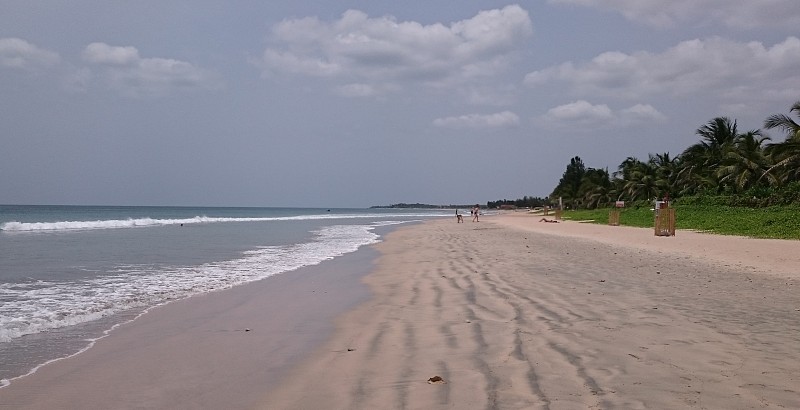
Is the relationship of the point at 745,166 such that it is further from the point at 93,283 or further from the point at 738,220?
the point at 93,283

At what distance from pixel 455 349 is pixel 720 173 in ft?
139

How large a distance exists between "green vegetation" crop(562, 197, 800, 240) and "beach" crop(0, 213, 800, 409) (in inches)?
530

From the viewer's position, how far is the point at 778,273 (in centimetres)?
1149

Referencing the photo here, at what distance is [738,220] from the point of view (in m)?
26.6

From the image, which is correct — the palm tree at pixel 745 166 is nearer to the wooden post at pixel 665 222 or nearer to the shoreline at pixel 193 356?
the wooden post at pixel 665 222

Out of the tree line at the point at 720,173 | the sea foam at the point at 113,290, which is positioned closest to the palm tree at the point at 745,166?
the tree line at the point at 720,173

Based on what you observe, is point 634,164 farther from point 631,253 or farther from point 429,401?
point 429,401

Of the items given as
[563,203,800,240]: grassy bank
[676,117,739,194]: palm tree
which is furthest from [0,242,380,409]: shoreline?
[676,117,739,194]: palm tree

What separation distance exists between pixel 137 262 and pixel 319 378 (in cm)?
1201

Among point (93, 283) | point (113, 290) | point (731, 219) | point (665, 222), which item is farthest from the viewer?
point (731, 219)

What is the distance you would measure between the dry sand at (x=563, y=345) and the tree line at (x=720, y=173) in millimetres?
25718

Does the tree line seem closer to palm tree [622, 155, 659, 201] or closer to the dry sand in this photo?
palm tree [622, 155, 659, 201]

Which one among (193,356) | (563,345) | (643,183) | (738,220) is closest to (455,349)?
(563,345)

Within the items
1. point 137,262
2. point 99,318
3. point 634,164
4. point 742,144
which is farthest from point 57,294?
point 634,164
